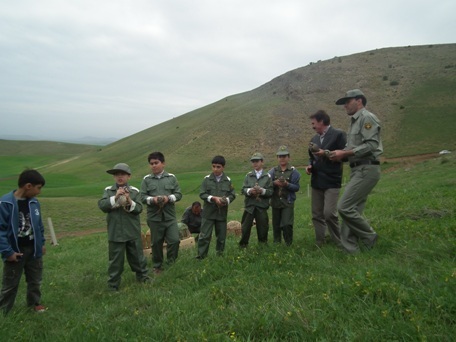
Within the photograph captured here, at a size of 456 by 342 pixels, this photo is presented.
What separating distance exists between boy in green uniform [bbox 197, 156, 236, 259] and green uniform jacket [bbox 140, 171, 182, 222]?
0.55m

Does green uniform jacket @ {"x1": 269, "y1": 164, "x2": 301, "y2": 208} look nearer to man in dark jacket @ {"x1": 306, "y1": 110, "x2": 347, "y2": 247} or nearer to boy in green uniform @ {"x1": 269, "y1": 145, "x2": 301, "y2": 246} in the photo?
boy in green uniform @ {"x1": 269, "y1": 145, "x2": 301, "y2": 246}

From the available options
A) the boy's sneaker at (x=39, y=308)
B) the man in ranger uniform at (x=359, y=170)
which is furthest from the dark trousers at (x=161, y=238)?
the man in ranger uniform at (x=359, y=170)

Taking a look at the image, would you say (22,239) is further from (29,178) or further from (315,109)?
(315,109)

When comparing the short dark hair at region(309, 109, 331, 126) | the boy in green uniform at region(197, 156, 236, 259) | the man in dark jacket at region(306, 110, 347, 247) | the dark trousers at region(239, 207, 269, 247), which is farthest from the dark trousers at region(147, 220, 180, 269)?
the short dark hair at region(309, 109, 331, 126)

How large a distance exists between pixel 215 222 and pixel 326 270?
2.73m

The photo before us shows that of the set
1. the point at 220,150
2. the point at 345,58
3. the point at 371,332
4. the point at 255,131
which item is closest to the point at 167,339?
the point at 371,332

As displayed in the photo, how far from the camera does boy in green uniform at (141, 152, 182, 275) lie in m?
6.16

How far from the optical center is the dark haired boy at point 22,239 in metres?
4.48

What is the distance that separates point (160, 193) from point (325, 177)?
2.89 m

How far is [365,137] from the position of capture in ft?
15.8

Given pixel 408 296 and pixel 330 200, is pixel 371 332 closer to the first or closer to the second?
pixel 408 296

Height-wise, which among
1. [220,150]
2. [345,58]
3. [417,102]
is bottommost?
[220,150]

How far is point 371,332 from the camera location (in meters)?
2.71

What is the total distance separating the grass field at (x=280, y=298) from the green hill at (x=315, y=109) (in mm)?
37997
